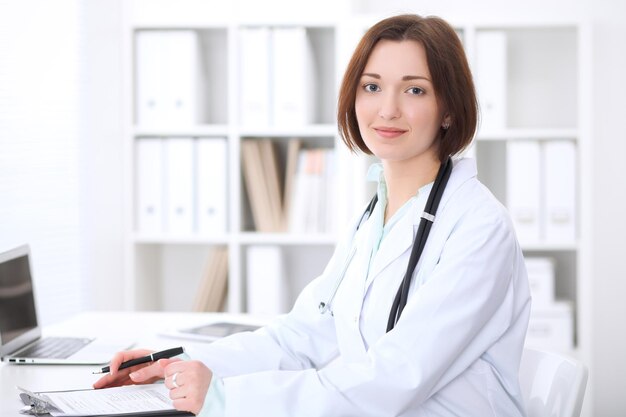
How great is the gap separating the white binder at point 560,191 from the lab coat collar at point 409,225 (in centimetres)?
175

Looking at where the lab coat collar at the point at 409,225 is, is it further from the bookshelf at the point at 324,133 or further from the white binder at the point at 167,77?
the white binder at the point at 167,77

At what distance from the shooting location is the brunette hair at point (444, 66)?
1.52m

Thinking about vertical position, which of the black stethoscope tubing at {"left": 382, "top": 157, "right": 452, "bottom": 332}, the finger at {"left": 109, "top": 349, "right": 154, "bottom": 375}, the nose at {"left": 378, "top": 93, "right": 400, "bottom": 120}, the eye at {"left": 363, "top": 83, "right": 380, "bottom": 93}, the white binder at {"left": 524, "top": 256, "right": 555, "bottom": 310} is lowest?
the white binder at {"left": 524, "top": 256, "right": 555, "bottom": 310}

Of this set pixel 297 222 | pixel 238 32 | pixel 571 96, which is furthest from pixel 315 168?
pixel 571 96

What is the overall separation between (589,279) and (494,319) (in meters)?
1.98

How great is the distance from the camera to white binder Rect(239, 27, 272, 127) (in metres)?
3.31

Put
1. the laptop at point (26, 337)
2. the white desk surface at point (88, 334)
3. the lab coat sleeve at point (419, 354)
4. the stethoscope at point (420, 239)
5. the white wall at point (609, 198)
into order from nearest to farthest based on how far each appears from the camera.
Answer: the lab coat sleeve at point (419, 354) < the stethoscope at point (420, 239) < the white desk surface at point (88, 334) < the laptop at point (26, 337) < the white wall at point (609, 198)

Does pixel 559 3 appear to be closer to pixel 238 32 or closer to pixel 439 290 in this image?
pixel 238 32

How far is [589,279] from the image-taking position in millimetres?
3236

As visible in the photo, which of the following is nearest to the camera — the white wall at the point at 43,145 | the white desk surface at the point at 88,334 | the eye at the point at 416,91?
the eye at the point at 416,91

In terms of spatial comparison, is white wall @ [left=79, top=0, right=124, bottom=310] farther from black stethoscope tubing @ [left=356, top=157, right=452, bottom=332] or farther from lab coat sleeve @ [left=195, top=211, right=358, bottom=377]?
black stethoscope tubing @ [left=356, top=157, right=452, bottom=332]

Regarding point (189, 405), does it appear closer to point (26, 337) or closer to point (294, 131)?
point (26, 337)

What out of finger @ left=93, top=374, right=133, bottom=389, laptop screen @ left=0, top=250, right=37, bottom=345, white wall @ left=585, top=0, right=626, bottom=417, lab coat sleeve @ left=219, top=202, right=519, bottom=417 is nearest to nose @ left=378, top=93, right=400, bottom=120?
lab coat sleeve @ left=219, top=202, right=519, bottom=417

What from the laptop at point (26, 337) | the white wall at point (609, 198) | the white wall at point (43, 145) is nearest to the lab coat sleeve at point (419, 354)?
the laptop at point (26, 337)
